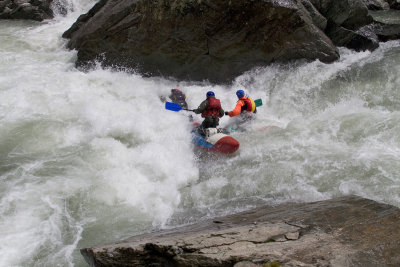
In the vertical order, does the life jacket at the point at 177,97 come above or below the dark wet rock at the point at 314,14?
below

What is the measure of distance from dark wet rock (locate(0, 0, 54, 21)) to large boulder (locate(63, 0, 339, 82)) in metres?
4.89

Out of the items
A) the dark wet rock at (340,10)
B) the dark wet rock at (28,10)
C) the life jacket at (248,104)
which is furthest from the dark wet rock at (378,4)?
the dark wet rock at (28,10)

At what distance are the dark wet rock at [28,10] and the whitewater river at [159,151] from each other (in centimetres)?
417

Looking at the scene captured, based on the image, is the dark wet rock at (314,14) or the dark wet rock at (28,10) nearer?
the dark wet rock at (314,14)

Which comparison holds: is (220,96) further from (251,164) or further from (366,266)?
(366,266)

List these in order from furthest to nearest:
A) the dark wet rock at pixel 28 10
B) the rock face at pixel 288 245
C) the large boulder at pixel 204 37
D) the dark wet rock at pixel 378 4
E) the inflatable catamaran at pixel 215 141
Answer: the dark wet rock at pixel 28 10 → the dark wet rock at pixel 378 4 → the large boulder at pixel 204 37 → the inflatable catamaran at pixel 215 141 → the rock face at pixel 288 245

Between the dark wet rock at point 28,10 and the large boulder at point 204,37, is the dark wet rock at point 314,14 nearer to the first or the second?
the large boulder at point 204,37

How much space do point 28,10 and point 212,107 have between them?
10201 millimetres

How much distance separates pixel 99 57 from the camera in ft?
31.9

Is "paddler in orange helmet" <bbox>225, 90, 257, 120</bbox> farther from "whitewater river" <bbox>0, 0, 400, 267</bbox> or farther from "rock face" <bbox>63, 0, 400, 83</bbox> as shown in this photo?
"rock face" <bbox>63, 0, 400, 83</bbox>

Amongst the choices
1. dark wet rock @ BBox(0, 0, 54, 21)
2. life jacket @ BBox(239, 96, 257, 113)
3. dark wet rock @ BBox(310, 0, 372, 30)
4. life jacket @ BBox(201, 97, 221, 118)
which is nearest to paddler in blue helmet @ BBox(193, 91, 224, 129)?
life jacket @ BBox(201, 97, 221, 118)

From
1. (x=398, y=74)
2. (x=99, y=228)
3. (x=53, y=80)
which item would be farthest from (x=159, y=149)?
(x=398, y=74)

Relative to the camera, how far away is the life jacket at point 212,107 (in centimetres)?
660

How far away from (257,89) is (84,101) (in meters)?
4.01
